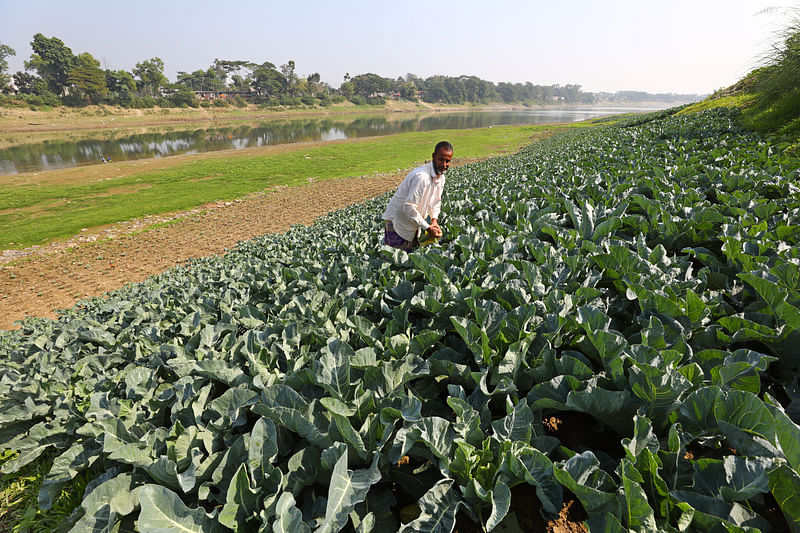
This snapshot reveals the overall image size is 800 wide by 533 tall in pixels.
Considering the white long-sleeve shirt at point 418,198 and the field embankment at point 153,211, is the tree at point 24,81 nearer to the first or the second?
the field embankment at point 153,211

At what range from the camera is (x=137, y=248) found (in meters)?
15.5

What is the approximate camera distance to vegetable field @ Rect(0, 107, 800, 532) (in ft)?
4.52

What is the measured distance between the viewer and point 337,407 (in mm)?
1729

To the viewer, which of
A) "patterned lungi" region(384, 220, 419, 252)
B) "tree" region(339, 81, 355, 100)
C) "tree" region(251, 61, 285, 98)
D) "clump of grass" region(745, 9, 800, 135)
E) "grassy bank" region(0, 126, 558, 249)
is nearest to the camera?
"patterned lungi" region(384, 220, 419, 252)

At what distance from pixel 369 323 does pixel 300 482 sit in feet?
3.82

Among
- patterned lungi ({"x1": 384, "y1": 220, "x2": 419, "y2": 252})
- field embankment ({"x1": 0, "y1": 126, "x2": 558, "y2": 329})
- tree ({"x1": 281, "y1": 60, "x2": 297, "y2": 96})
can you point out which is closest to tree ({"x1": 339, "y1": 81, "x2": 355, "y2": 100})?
tree ({"x1": 281, "y1": 60, "x2": 297, "y2": 96})

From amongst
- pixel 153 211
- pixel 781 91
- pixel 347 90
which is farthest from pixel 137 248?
pixel 347 90

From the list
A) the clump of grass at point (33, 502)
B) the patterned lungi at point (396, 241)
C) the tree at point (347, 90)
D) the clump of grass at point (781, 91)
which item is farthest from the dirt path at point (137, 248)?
the tree at point (347, 90)

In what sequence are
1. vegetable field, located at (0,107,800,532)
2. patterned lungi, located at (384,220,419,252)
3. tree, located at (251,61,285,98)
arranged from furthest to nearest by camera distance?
tree, located at (251,61,285,98) < patterned lungi, located at (384,220,419,252) < vegetable field, located at (0,107,800,532)

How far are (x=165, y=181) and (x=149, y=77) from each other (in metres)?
109

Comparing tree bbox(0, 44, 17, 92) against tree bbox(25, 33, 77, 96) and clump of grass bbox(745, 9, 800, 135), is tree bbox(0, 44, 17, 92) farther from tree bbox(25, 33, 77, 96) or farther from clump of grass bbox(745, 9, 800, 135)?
clump of grass bbox(745, 9, 800, 135)

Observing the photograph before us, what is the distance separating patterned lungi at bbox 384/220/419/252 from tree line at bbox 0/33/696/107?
115807mm

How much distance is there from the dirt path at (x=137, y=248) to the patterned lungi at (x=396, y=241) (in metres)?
9.65

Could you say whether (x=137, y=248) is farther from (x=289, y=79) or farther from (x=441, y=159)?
(x=289, y=79)
